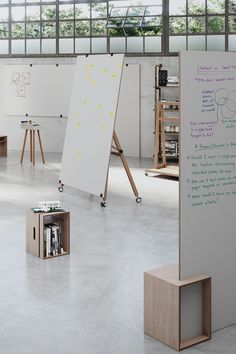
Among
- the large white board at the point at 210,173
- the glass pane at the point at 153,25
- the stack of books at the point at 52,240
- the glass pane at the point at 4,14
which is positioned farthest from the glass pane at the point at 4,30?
the large white board at the point at 210,173

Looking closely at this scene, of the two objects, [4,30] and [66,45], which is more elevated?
[4,30]

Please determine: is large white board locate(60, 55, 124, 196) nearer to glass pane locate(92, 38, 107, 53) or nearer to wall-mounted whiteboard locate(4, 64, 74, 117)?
glass pane locate(92, 38, 107, 53)

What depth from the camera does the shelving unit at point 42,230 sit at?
18.3 ft

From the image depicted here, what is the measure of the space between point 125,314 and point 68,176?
191 inches

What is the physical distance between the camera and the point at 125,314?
4.23 m

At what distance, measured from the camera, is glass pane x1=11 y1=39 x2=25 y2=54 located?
48.7 ft

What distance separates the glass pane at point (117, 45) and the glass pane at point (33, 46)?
1.98m

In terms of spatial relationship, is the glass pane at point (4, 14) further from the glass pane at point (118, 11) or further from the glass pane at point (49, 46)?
the glass pane at point (118, 11)

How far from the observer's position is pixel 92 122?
328 inches

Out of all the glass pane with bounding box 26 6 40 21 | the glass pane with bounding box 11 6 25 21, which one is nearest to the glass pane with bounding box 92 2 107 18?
the glass pane with bounding box 26 6 40 21

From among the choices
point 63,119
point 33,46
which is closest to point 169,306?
point 63,119

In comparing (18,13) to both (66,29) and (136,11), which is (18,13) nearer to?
(66,29)

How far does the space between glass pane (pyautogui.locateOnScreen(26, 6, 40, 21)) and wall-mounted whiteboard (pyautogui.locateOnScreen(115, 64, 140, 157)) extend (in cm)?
268

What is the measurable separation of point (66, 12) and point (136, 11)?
1808 mm
